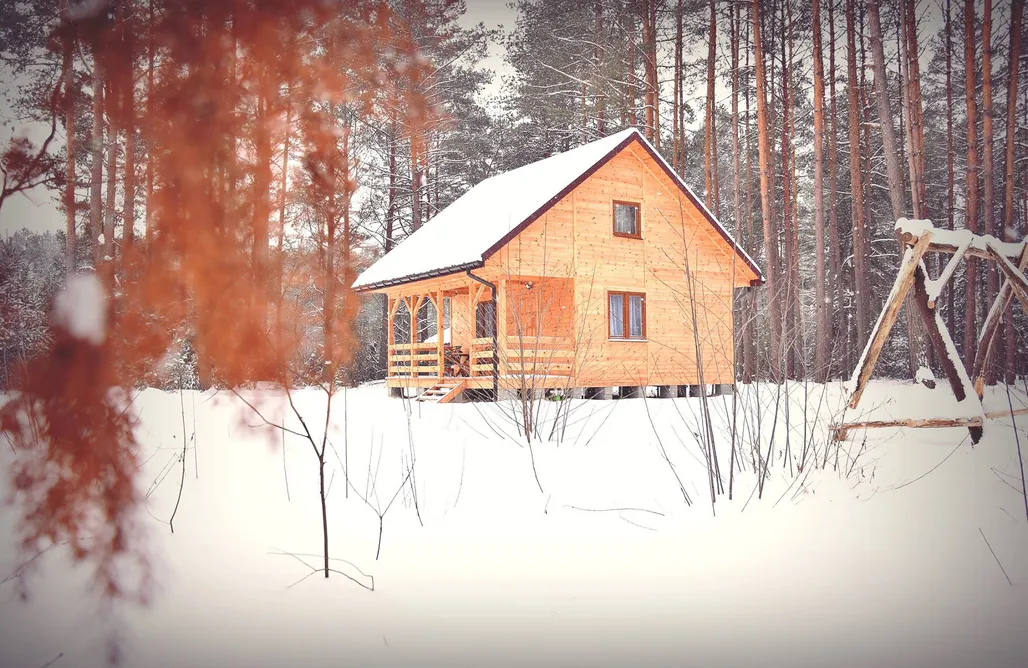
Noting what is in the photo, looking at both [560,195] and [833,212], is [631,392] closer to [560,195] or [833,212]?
[560,195]

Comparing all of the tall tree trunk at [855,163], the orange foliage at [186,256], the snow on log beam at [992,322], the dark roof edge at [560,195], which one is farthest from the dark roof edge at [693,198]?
the orange foliage at [186,256]

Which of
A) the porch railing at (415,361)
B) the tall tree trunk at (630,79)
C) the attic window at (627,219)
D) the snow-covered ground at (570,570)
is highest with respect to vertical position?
the tall tree trunk at (630,79)

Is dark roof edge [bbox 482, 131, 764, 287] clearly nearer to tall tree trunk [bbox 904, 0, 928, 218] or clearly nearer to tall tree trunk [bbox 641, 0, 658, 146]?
tall tree trunk [bbox 904, 0, 928, 218]

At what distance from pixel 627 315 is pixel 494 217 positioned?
3.48 meters

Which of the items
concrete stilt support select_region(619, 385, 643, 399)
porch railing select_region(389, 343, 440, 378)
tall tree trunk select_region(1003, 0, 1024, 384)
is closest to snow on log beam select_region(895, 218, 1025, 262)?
concrete stilt support select_region(619, 385, 643, 399)

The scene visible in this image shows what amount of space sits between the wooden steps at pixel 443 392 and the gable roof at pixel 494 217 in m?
2.22

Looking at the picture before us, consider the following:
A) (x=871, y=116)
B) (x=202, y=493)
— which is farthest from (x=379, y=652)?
(x=871, y=116)

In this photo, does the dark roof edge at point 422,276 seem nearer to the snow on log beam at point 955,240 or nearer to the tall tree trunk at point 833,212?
the snow on log beam at point 955,240

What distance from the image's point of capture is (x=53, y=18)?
2.80 m

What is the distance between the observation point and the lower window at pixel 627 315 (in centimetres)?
1498

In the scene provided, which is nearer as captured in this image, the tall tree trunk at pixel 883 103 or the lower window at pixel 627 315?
the tall tree trunk at pixel 883 103

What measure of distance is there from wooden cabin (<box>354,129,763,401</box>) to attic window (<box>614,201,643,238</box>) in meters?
0.03

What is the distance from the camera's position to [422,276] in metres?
14.4

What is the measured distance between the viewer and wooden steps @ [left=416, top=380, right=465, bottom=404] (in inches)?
544
